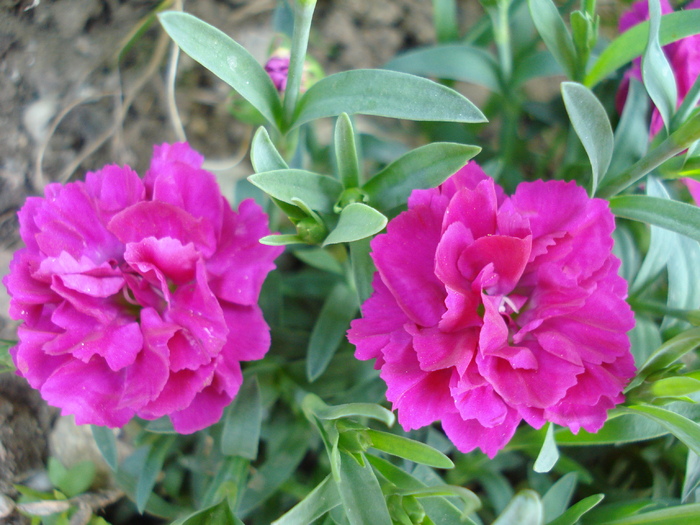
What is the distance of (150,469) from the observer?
0.96 meters

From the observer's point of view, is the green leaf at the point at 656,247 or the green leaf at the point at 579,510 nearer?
the green leaf at the point at 579,510

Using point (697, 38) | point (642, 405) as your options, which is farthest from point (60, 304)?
point (697, 38)

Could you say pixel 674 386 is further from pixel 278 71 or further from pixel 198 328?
pixel 278 71

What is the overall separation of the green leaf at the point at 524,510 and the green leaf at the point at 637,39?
67 cm

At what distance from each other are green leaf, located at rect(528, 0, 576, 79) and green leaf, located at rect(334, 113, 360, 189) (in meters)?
0.36

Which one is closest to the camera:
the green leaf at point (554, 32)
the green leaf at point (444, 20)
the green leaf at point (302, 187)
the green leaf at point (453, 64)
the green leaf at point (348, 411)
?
the green leaf at point (348, 411)

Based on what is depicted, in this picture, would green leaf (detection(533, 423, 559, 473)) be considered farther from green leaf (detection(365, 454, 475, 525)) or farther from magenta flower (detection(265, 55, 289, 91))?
magenta flower (detection(265, 55, 289, 91))

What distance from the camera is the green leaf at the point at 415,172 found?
2.41 feet

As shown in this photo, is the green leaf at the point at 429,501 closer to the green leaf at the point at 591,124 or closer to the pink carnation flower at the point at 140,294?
the pink carnation flower at the point at 140,294

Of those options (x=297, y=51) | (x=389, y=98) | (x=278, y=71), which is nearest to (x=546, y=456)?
(x=389, y=98)

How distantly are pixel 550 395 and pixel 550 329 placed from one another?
0.09 meters

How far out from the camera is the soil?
1.10 m

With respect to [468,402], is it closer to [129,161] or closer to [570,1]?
[570,1]

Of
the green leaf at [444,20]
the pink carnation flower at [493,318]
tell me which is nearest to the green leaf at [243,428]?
the pink carnation flower at [493,318]
